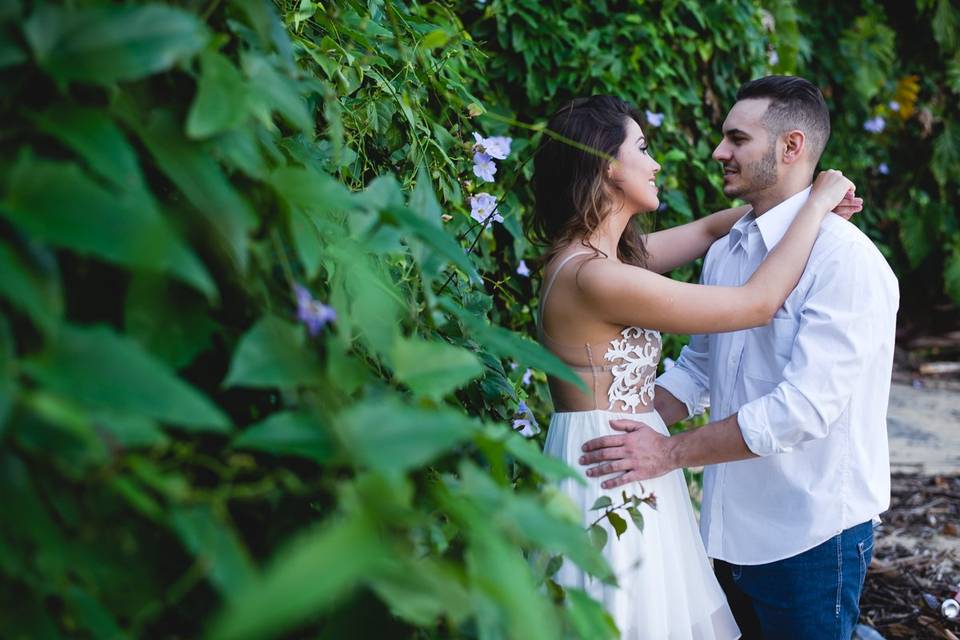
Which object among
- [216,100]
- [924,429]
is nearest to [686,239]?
[216,100]

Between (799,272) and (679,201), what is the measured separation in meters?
1.26

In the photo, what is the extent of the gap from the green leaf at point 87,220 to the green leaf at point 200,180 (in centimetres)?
7

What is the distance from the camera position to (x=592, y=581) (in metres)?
1.84

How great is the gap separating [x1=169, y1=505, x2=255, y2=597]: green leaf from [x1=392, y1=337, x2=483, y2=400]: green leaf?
21cm

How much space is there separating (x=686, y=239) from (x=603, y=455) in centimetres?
90

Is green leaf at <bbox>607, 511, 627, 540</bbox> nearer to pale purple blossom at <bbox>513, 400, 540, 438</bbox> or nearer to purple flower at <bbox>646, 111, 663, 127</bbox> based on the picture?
pale purple blossom at <bbox>513, 400, 540, 438</bbox>

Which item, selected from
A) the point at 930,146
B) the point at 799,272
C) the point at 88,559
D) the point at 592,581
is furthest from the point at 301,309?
the point at 930,146

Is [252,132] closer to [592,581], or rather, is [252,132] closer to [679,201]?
[592,581]

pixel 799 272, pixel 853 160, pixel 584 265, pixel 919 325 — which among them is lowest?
pixel 919 325

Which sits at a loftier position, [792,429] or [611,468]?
[792,429]

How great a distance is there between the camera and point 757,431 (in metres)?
1.93

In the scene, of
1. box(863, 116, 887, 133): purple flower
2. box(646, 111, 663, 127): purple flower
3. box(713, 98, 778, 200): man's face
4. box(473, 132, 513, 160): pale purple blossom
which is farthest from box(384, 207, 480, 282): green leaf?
box(863, 116, 887, 133): purple flower

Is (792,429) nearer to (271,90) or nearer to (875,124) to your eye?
(271,90)

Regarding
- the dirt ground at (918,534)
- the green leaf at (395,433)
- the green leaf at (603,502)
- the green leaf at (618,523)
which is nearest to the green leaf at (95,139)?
the green leaf at (395,433)
